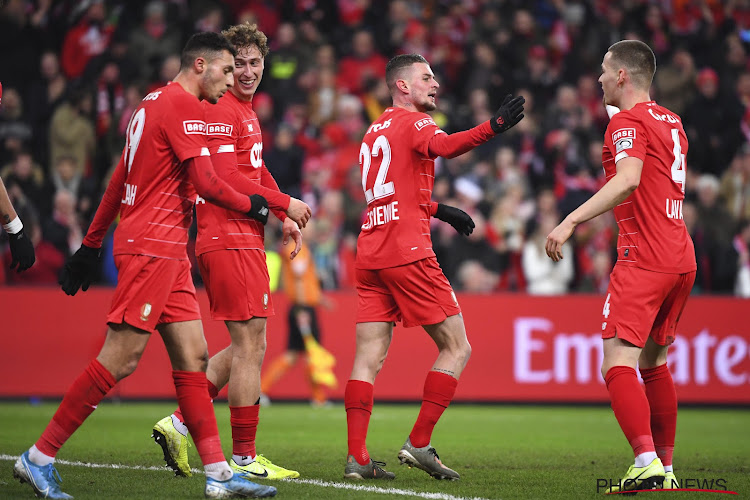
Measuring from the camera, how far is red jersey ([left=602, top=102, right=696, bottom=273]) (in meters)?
6.11

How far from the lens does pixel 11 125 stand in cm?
1483

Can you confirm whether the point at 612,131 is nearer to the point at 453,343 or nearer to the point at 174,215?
the point at 453,343

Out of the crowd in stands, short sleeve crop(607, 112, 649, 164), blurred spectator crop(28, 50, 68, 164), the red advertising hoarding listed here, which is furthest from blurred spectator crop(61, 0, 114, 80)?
short sleeve crop(607, 112, 649, 164)

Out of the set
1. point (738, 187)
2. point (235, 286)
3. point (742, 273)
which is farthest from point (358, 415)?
point (738, 187)

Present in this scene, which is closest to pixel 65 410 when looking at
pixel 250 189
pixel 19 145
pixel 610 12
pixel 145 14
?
pixel 250 189

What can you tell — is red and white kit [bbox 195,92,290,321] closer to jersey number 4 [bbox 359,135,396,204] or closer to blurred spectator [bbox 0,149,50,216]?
jersey number 4 [bbox 359,135,396,204]

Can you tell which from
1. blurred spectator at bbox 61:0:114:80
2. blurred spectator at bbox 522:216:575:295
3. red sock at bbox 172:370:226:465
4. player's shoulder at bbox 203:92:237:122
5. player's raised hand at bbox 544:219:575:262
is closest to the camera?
red sock at bbox 172:370:226:465

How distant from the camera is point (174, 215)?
5.74m

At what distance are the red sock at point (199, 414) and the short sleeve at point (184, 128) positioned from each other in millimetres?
1252

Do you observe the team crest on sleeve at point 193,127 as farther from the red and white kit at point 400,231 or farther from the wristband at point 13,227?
the red and white kit at point 400,231

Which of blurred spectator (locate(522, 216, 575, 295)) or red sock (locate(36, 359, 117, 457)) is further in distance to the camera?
blurred spectator (locate(522, 216, 575, 295))

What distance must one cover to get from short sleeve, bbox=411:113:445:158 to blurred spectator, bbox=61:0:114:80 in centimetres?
1025

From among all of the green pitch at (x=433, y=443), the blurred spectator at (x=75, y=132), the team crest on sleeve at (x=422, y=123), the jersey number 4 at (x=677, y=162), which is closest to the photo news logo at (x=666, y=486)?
the green pitch at (x=433, y=443)

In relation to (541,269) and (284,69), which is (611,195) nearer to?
(541,269)
